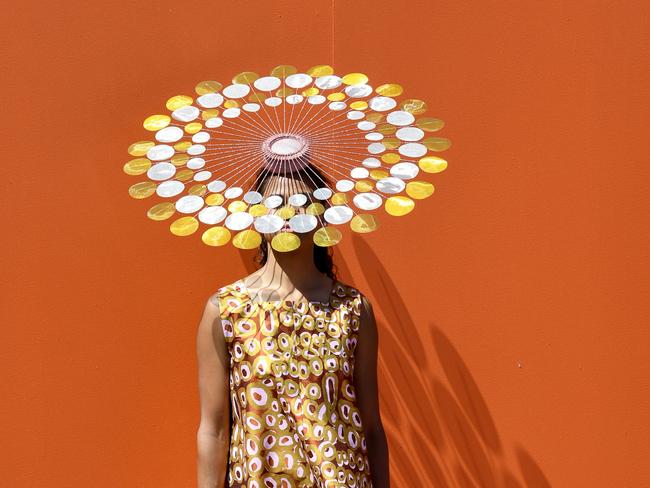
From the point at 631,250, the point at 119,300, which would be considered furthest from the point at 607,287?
the point at 119,300

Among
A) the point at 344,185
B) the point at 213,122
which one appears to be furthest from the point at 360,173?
the point at 213,122

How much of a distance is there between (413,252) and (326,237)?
0.77 meters

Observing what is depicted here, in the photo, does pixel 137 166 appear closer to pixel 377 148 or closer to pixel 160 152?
pixel 160 152

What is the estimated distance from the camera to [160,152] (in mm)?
2621

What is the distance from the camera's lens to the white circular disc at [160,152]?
8.55ft

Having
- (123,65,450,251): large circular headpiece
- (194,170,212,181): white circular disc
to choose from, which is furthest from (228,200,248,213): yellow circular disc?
(194,170,212,181): white circular disc

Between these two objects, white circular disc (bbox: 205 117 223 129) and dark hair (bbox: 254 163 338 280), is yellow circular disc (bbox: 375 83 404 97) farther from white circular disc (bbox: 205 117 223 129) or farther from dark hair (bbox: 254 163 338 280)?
white circular disc (bbox: 205 117 223 129)

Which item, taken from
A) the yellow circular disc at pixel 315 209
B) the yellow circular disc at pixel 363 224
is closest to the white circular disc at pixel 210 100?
the yellow circular disc at pixel 315 209

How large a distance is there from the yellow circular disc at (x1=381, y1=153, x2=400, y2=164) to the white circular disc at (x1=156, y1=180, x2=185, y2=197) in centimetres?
45

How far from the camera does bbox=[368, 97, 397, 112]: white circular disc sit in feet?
9.07

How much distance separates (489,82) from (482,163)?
211mm

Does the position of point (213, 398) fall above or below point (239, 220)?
below

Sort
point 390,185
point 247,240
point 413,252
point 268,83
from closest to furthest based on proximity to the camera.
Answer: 1. point 247,240
2. point 390,185
3. point 268,83
4. point 413,252

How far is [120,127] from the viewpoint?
3121mm
